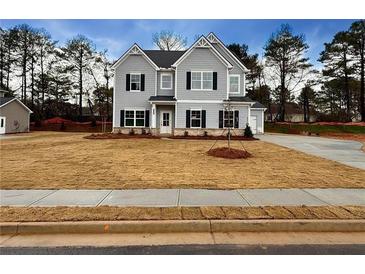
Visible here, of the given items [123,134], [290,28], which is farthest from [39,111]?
[290,28]

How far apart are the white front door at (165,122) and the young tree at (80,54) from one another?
25691 millimetres

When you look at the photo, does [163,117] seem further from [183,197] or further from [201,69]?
[183,197]

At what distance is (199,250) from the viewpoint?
3850 mm

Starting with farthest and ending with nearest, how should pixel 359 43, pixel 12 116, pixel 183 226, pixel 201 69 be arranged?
pixel 359 43
pixel 12 116
pixel 201 69
pixel 183 226

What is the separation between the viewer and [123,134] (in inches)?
952

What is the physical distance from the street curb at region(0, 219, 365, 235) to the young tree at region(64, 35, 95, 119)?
43.9m

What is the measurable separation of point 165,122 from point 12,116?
66.9 ft

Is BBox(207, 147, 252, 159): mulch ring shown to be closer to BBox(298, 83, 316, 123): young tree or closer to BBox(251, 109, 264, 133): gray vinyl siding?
BBox(251, 109, 264, 133): gray vinyl siding

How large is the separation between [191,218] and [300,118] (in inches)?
2704

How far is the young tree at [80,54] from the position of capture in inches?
1711

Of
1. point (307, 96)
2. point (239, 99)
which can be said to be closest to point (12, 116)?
point (239, 99)

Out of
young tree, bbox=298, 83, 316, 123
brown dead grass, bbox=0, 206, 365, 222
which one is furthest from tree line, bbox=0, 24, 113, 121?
brown dead grass, bbox=0, 206, 365, 222

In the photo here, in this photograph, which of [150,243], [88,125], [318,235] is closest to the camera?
[150,243]

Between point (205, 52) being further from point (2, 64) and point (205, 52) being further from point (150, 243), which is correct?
point (2, 64)
